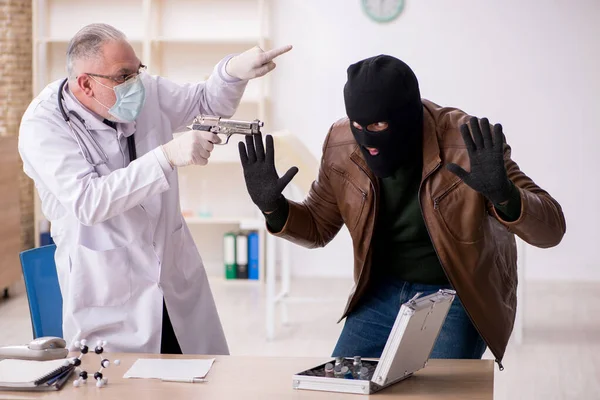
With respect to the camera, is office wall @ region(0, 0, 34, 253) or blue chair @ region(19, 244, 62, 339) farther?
office wall @ region(0, 0, 34, 253)

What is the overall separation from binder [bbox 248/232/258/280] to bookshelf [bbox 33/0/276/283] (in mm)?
63

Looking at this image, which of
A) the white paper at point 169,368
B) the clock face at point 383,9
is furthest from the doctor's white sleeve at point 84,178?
the clock face at point 383,9

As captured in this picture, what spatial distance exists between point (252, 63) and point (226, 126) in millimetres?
407

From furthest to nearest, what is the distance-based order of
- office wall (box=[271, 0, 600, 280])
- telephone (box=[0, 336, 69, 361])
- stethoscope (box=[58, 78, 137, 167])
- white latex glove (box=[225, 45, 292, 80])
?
office wall (box=[271, 0, 600, 280]) < white latex glove (box=[225, 45, 292, 80]) < stethoscope (box=[58, 78, 137, 167]) < telephone (box=[0, 336, 69, 361])

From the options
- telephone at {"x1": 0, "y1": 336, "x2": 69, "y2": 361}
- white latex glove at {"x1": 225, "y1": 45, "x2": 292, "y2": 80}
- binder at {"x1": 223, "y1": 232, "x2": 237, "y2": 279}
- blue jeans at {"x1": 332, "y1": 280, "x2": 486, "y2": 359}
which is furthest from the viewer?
binder at {"x1": 223, "y1": 232, "x2": 237, "y2": 279}

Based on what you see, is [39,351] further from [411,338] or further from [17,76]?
[17,76]

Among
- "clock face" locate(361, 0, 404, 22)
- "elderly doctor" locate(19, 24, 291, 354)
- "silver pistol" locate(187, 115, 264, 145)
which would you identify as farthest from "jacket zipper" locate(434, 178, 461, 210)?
"clock face" locate(361, 0, 404, 22)

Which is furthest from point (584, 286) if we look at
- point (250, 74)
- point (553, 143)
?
point (250, 74)

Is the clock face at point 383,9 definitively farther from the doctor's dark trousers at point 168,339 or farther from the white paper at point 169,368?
the white paper at point 169,368

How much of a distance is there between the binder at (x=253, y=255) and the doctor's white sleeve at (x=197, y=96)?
338 centimetres

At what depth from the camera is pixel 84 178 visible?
2.43 metres

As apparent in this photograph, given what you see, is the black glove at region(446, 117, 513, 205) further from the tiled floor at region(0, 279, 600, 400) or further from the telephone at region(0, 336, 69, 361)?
the tiled floor at region(0, 279, 600, 400)

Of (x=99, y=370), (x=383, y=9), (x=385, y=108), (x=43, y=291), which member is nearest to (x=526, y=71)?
(x=383, y=9)

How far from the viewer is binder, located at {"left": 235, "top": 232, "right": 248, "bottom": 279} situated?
6281 millimetres
